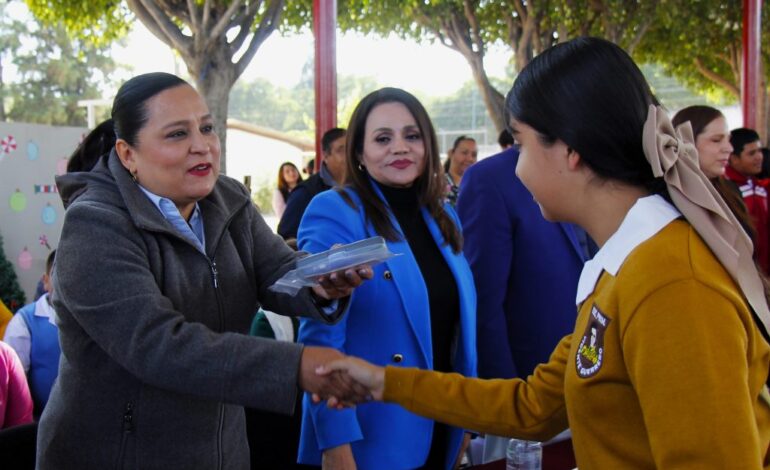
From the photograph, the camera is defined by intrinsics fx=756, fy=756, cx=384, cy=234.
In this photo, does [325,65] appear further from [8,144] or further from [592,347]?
→ [592,347]

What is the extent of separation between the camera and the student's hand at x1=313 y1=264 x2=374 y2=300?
189 cm

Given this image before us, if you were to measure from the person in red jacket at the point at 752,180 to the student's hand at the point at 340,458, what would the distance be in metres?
4.23

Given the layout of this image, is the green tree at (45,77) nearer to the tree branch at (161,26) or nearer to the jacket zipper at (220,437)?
the tree branch at (161,26)

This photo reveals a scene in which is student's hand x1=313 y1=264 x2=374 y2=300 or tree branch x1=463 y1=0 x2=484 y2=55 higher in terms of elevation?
tree branch x1=463 y1=0 x2=484 y2=55

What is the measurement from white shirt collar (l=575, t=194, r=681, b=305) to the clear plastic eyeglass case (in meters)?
0.59

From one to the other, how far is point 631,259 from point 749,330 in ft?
0.65

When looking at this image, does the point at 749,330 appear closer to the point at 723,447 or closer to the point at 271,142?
the point at 723,447

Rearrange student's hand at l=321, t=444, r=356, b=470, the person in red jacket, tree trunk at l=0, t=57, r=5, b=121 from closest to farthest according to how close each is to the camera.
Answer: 1. student's hand at l=321, t=444, r=356, b=470
2. the person in red jacket
3. tree trunk at l=0, t=57, r=5, b=121

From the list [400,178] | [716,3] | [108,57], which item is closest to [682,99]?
[716,3]

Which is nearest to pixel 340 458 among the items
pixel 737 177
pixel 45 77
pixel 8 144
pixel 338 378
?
pixel 338 378

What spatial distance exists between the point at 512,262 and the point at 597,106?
1.45 m

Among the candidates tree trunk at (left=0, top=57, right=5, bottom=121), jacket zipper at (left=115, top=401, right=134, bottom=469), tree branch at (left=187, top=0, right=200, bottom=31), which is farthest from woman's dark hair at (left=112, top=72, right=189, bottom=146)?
tree trunk at (left=0, top=57, right=5, bottom=121)

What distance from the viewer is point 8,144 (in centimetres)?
595

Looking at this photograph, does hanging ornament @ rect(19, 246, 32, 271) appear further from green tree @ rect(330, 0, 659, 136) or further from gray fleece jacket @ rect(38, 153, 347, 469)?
green tree @ rect(330, 0, 659, 136)
